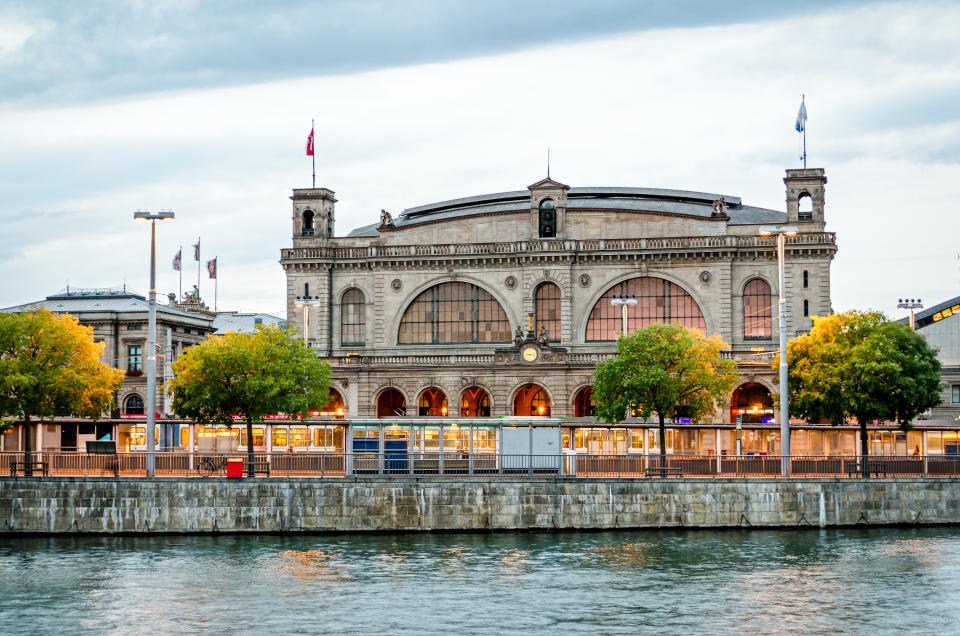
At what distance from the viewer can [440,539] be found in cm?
5153

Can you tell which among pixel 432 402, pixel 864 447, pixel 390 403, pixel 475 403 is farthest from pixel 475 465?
pixel 390 403

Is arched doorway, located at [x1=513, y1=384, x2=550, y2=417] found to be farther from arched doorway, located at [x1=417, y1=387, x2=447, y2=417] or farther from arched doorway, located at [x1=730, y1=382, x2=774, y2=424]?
arched doorway, located at [x1=730, y1=382, x2=774, y2=424]

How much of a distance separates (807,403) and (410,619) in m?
33.6

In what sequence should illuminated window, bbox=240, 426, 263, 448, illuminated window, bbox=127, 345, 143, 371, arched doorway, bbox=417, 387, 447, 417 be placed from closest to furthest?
illuminated window, bbox=240, 426, 263, 448 → arched doorway, bbox=417, 387, 447, 417 → illuminated window, bbox=127, 345, 143, 371

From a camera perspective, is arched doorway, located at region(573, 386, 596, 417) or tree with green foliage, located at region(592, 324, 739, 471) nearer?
tree with green foliage, located at region(592, 324, 739, 471)

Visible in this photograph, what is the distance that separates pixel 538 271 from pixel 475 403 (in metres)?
11.3

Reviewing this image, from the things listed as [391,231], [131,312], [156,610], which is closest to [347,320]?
[391,231]

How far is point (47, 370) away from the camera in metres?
59.8

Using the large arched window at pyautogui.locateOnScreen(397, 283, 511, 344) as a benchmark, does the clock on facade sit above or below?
below

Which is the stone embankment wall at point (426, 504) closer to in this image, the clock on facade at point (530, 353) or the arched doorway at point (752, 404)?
the arched doorway at point (752, 404)

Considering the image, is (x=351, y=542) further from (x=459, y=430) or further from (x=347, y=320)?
(x=347, y=320)

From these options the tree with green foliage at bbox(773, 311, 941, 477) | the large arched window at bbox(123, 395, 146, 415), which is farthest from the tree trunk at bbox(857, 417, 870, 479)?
the large arched window at bbox(123, 395, 146, 415)

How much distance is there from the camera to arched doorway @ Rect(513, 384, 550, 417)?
3568 inches

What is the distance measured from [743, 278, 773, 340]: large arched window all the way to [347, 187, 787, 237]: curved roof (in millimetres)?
5430
